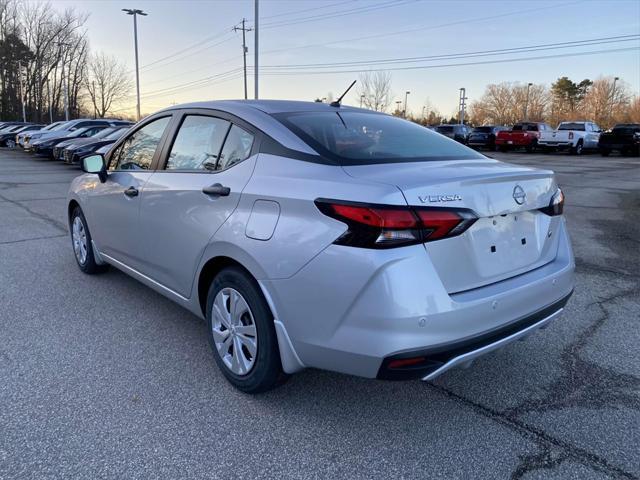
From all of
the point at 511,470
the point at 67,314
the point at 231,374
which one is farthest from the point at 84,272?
the point at 511,470

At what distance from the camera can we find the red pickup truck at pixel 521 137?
1204 inches

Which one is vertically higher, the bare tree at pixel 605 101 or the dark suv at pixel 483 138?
the bare tree at pixel 605 101

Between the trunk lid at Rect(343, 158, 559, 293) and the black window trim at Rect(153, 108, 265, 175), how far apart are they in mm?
708

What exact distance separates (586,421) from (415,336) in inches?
49.8

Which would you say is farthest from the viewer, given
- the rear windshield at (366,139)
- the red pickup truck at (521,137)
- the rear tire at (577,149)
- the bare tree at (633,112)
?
the bare tree at (633,112)

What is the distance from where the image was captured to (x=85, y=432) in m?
2.55

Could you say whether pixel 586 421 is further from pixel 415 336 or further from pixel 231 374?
pixel 231 374

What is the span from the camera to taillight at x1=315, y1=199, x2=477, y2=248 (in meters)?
2.19

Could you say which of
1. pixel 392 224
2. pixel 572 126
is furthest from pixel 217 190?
pixel 572 126

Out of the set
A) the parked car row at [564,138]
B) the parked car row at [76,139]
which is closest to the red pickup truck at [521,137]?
the parked car row at [564,138]

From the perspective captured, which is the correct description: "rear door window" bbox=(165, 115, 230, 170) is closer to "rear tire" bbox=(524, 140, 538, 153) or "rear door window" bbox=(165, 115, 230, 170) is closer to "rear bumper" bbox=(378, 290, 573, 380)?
"rear bumper" bbox=(378, 290, 573, 380)

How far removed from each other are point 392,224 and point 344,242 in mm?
229

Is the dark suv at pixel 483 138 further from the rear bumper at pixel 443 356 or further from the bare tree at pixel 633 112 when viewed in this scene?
the bare tree at pixel 633 112

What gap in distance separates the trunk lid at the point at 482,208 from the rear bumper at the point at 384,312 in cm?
9
